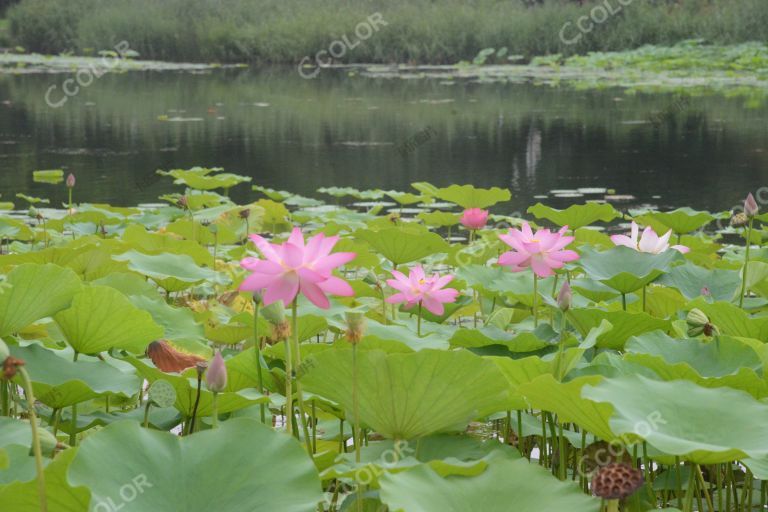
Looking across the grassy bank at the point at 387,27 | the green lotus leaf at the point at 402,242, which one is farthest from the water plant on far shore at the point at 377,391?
the grassy bank at the point at 387,27

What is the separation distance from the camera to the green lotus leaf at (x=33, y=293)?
1.30m

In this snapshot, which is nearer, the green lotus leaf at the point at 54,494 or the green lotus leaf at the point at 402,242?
the green lotus leaf at the point at 54,494

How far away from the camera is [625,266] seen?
179 centimetres

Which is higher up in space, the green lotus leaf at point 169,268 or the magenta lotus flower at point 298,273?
the magenta lotus flower at point 298,273

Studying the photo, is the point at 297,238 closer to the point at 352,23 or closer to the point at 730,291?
the point at 730,291

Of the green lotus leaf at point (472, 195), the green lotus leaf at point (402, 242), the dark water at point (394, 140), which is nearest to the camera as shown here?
the green lotus leaf at point (402, 242)

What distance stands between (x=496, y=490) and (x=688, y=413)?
24cm

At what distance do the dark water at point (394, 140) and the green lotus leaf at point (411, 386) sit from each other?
482 cm

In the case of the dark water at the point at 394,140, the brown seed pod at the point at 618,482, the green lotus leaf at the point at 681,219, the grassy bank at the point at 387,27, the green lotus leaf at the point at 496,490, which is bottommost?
the dark water at the point at 394,140

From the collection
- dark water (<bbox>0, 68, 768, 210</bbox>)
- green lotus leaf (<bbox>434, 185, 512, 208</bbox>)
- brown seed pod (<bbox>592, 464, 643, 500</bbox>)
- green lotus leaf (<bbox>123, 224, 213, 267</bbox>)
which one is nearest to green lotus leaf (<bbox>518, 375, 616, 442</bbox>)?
brown seed pod (<bbox>592, 464, 643, 500</bbox>)

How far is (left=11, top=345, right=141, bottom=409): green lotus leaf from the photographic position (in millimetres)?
1269

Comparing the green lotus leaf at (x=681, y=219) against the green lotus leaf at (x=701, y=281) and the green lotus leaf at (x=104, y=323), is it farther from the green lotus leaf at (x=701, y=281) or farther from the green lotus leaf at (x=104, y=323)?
the green lotus leaf at (x=104, y=323)

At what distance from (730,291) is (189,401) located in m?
1.14

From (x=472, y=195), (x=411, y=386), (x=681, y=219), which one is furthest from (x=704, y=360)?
(x=472, y=195)
